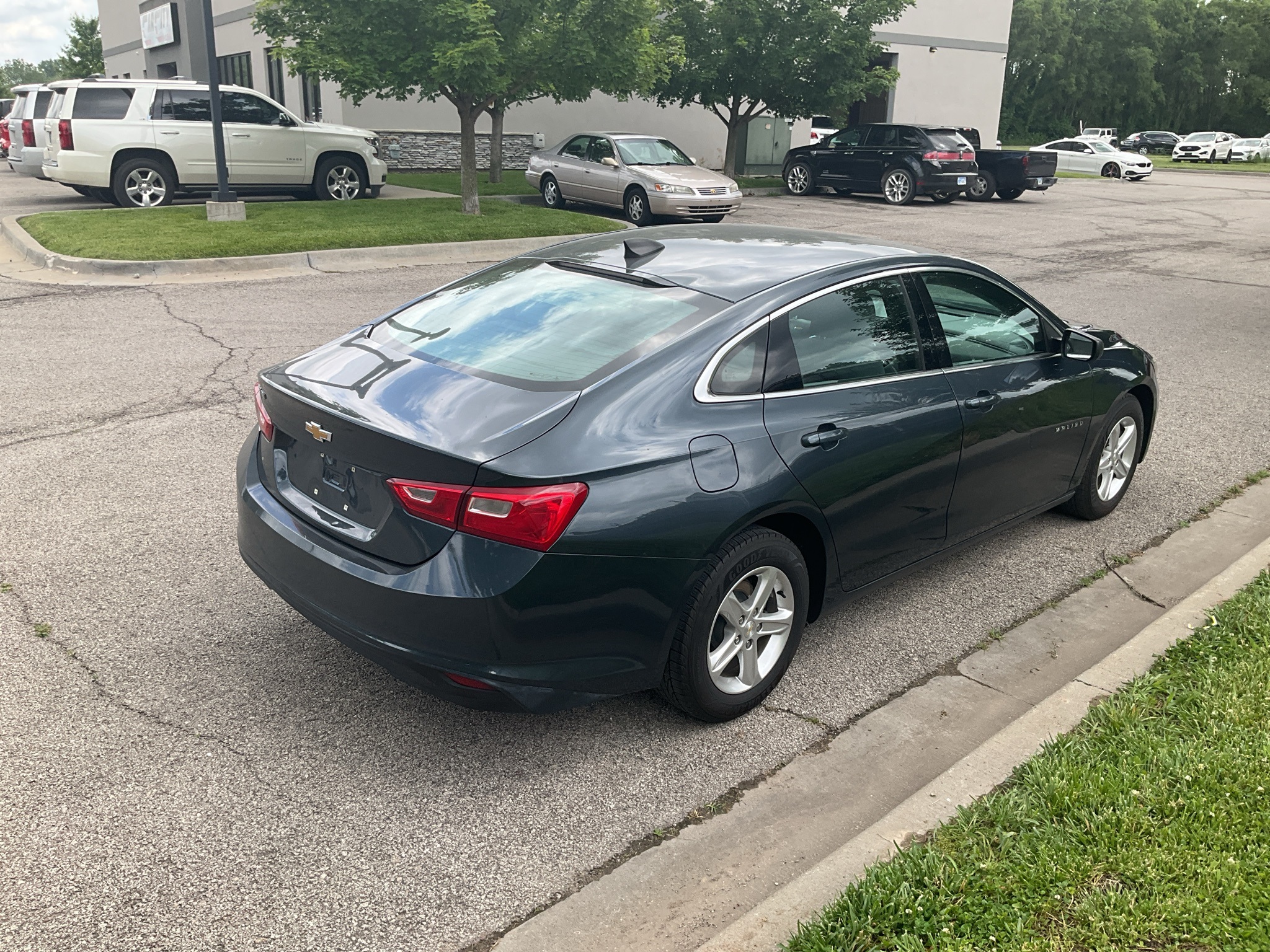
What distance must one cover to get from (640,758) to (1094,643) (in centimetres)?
213

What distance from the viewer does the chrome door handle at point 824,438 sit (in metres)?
3.78

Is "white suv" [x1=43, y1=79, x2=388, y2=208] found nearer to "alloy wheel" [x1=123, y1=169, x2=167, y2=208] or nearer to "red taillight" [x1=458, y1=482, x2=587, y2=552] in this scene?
"alloy wheel" [x1=123, y1=169, x2=167, y2=208]

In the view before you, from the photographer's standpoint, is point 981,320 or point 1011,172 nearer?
point 981,320

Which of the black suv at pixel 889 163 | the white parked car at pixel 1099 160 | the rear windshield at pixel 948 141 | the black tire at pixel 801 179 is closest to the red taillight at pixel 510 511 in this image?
the black suv at pixel 889 163

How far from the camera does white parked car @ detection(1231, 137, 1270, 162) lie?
55.9 m

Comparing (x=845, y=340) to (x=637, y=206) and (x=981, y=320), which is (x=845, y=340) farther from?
(x=637, y=206)

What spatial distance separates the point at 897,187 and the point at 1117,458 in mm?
20289

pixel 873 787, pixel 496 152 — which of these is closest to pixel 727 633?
pixel 873 787

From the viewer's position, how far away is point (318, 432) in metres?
3.55

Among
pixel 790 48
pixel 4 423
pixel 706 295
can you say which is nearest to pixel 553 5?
pixel 790 48

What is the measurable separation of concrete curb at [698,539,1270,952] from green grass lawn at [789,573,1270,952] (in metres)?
0.07

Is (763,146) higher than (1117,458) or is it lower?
higher

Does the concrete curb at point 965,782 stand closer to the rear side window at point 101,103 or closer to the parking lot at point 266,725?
the parking lot at point 266,725

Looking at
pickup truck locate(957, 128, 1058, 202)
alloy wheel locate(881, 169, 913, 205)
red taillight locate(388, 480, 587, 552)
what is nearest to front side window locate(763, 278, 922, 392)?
red taillight locate(388, 480, 587, 552)
